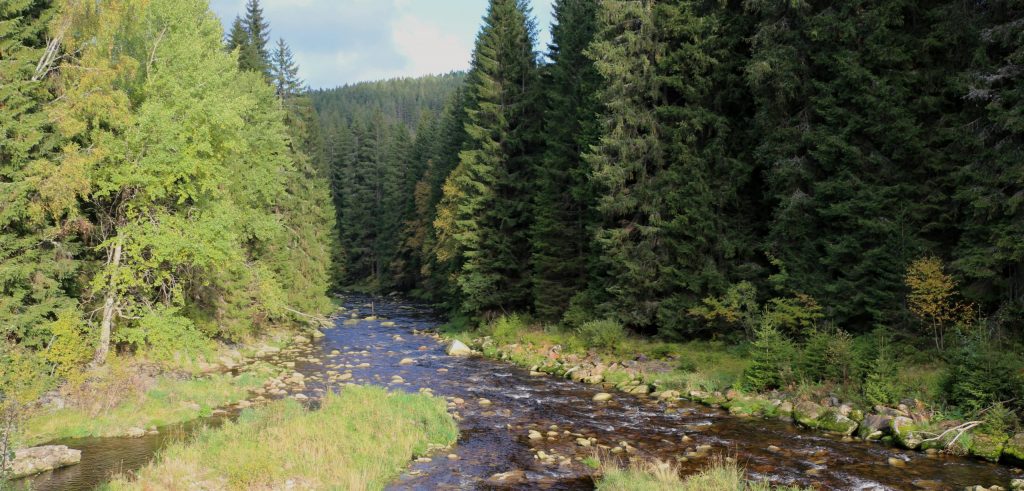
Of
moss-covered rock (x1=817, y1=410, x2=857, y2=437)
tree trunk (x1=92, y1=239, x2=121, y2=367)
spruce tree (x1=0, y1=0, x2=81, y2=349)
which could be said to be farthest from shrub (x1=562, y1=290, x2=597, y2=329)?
spruce tree (x1=0, y1=0, x2=81, y2=349)

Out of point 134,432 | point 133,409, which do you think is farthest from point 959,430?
point 133,409

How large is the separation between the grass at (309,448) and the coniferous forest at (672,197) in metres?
3.35

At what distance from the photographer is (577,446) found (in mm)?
14508

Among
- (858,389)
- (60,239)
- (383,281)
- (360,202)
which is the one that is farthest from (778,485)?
(360,202)

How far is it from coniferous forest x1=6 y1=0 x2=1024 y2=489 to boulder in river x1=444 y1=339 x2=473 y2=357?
2.37 m

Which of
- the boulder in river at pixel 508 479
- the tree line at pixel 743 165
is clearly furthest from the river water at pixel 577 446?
the tree line at pixel 743 165

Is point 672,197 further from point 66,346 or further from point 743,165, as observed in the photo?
point 66,346

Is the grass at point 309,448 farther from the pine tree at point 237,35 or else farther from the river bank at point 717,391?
the pine tree at point 237,35

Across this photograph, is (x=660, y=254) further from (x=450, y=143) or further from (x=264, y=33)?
(x=264, y=33)

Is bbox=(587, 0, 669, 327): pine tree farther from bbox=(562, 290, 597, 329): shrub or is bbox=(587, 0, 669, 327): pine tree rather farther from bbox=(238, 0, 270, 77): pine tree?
bbox=(238, 0, 270, 77): pine tree

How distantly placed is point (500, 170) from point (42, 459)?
2616 cm

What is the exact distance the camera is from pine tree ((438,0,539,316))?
34688 millimetres

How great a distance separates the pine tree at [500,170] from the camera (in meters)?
34.7

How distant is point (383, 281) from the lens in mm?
66750
